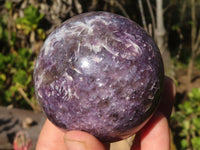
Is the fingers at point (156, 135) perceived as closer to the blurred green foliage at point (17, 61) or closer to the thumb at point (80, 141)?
the thumb at point (80, 141)

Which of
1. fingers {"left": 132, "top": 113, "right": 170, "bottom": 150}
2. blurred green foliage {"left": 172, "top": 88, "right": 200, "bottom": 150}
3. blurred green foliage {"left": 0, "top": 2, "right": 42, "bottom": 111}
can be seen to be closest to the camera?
fingers {"left": 132, "top": 113, "right": 170, "bottom": 150}

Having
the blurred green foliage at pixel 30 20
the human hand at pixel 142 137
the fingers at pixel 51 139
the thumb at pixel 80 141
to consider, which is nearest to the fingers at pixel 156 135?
the human hand at pixel 142 137

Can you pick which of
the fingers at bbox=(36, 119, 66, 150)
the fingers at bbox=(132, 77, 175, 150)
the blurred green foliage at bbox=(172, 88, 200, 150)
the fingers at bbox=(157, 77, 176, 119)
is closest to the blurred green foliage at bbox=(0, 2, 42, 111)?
the fingers at bbox=(36, 119, 66, 150)

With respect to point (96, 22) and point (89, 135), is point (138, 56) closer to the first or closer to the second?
point (96, 22)

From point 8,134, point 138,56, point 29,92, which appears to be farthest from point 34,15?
point 138,56

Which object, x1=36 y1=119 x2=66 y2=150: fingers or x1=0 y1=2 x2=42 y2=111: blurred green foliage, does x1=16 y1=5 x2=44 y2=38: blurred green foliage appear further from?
x1=36 y1=119 x2=66 y2=150: fingers
